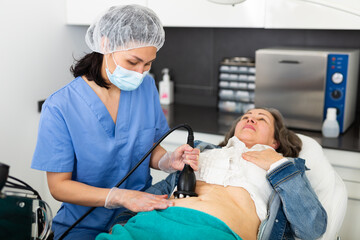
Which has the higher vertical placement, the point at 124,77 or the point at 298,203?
the point at 124,77

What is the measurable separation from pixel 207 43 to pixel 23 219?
1911mm

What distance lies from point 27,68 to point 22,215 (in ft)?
4.80

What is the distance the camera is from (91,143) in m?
1.51

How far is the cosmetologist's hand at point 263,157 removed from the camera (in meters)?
1.62

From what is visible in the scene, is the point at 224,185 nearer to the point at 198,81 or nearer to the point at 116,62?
the point at 116,62

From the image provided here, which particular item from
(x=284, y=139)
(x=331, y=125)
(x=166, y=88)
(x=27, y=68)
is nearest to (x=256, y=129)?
(x=284, y=139)

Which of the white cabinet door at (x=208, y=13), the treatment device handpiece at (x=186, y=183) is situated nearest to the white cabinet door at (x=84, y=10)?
the white cabinet door at (x=208, y=13)

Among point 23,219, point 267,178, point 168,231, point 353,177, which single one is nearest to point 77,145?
point 168,231

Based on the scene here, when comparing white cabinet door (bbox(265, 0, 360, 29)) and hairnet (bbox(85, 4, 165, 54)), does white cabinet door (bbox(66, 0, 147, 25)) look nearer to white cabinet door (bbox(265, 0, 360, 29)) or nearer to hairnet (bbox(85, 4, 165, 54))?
white cabinet door (bbox(265, 0, 360, 29))

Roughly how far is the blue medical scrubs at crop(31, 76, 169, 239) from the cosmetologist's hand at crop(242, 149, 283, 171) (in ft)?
1.23

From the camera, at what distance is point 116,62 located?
57.8 inches

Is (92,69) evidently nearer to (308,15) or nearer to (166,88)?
(308,15)

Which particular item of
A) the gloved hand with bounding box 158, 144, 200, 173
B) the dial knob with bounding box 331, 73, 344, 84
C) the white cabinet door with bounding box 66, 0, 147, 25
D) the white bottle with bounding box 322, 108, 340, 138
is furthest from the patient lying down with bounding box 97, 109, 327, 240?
the white cabinet door with bounding box 66, 0, 147, 25

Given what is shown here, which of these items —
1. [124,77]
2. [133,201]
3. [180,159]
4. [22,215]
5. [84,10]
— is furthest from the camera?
[84,10]
